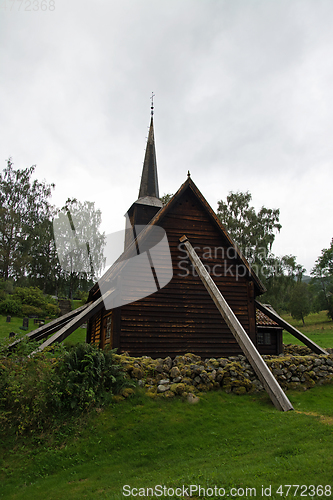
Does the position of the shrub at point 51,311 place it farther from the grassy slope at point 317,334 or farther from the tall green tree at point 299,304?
the tall green tree at point 299,304

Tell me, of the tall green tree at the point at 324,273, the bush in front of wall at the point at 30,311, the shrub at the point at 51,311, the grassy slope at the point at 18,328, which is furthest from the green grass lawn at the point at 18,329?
the tall green tree at the point at 324,273

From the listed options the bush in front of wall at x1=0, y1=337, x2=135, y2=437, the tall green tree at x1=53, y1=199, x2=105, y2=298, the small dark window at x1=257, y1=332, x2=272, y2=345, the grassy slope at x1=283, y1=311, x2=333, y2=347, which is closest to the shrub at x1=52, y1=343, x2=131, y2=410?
the bush in front of wall at x1=0, y1=337, x2=135, y2=437

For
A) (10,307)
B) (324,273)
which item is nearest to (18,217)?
(10,307)

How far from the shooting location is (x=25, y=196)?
41.6 m

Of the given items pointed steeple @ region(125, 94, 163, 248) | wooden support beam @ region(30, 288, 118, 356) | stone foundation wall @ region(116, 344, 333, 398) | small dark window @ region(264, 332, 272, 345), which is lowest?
small dark window @ region(264, 332, 272, 345)

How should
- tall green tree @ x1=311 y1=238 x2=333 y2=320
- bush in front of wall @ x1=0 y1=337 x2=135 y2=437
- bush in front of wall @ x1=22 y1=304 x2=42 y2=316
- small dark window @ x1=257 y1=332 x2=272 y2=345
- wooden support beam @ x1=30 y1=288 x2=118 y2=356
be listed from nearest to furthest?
bush in front of wall @ x1=0 y1=337 x2=135 y2=437
wooden support beam @ x1=30 y1=288 x2=118 y2=356
small dark window @ x1=257 y1=332 x2=272 y2=345
bush in front of wall @ x1=22 y1=304 x2=42 y2=316
tall green tree @ x1=311 y1=238 x2=333 y2=320

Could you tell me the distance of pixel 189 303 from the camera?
11.4 m

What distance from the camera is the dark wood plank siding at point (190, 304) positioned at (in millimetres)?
10688

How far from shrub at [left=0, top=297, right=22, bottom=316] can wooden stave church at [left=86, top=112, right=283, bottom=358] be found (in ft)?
63.5

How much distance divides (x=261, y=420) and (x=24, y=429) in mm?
4635

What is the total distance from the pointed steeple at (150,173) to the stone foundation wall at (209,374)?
1292cm

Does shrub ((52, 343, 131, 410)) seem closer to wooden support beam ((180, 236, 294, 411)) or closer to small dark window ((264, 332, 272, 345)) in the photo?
wooden support beam ((180, 236, 294, 411))

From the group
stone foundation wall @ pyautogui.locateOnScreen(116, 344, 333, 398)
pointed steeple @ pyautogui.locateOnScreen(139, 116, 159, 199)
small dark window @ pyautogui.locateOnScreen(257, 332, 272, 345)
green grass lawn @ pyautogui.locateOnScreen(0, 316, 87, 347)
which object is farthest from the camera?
green grass lawn @ pyautogui.locateOnScreen(0, 316, 87, 347)

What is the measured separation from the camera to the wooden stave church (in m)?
10.6
